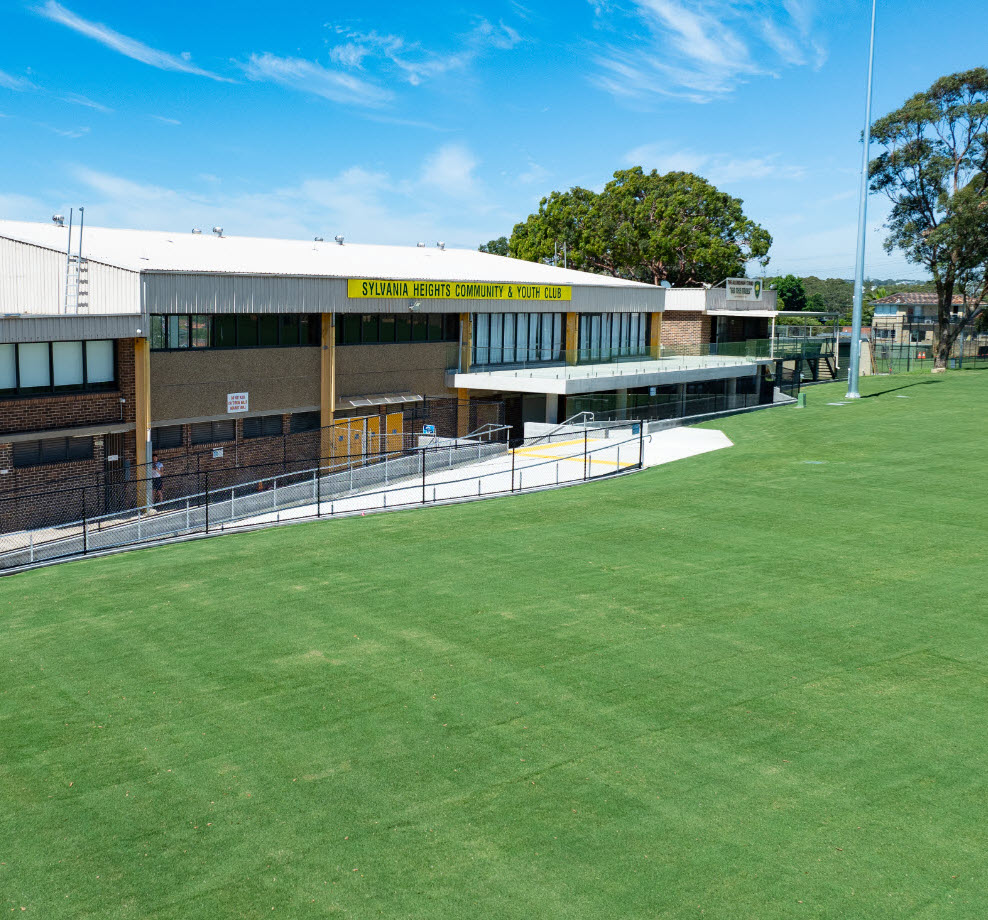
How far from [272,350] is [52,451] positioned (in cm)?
832

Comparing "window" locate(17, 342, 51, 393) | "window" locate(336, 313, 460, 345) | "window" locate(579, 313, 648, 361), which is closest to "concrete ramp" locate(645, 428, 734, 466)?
"window" locate(579, 313, 648, 361)

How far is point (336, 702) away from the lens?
13.1 m

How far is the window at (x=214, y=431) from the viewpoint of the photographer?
3155cm

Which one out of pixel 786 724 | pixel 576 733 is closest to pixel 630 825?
pixel 576 733

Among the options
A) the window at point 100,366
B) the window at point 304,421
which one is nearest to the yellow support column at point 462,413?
the window at point 304,421

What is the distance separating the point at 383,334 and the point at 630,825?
3008 cm

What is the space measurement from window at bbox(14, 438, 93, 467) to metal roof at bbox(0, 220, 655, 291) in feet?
17.0

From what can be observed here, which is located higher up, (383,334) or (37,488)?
(383,334)

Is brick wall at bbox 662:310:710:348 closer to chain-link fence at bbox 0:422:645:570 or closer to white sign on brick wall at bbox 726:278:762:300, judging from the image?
white sign on brick wall at bbox 726:278:762:300

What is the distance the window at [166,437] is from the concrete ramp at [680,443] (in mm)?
14932

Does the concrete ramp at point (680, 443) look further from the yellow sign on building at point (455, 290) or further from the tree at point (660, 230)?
the tree at point (660, 230)

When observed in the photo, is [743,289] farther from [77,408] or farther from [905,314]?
[905,314]

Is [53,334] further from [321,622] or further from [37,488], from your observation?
[321,622]

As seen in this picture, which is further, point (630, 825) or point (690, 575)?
point (690, 575)
